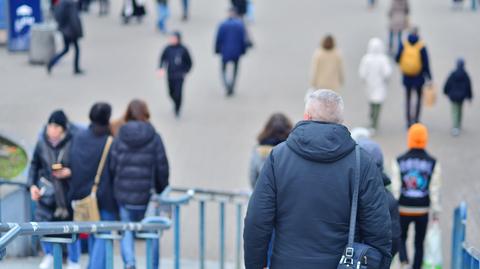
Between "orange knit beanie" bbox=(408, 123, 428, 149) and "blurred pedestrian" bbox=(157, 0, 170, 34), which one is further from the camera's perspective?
"blurred pedestrian" bbox=(157, 0, 170, 34)

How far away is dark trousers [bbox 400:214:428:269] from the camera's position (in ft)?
34.0

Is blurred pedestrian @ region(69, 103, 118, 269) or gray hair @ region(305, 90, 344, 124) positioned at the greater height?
gray hair @ region(305, 90, 344, 124)

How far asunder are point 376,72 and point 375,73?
20 millimetres

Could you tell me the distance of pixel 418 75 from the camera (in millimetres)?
16516

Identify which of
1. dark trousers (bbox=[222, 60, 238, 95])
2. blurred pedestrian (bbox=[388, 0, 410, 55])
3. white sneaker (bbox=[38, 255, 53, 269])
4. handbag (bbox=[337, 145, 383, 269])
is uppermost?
blurred pedestrian (bbox=[388, 0, 410, 55])

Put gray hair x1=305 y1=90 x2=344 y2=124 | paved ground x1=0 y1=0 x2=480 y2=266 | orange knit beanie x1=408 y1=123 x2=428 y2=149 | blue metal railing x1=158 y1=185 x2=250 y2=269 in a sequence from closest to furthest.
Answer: gray hair x1=305 y1=90 x2=344 y2=124 < blue metal railing x1=158 y1=185 x2=250 y2=269 < orange knit beanie x1=408 y1=123 x2=428 y2=149 < paved ground x1=0 y1=0 x2=480 y2=266

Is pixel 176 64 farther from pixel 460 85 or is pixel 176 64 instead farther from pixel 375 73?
pixel 460 85

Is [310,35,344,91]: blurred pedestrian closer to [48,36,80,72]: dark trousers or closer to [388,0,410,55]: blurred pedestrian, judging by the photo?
[388,0,410,55]: blurred pedestrian

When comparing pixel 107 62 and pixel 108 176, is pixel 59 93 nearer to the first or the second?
pixel 107 62

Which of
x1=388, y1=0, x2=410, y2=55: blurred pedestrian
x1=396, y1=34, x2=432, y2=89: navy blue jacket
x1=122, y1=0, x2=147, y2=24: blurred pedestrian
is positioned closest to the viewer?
x1=396, y1=34, x2=432, y2=89: navy blue jacket

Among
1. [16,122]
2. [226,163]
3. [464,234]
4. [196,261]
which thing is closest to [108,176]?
[196,261]

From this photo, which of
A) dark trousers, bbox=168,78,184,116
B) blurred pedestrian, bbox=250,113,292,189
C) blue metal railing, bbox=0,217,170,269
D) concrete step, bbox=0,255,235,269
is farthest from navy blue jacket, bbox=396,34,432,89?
blue metal railing, bbox=0,217,170,269

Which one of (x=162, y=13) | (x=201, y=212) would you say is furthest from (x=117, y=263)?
(x=162, y=13)

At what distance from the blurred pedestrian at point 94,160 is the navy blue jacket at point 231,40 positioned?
30.3 ft
